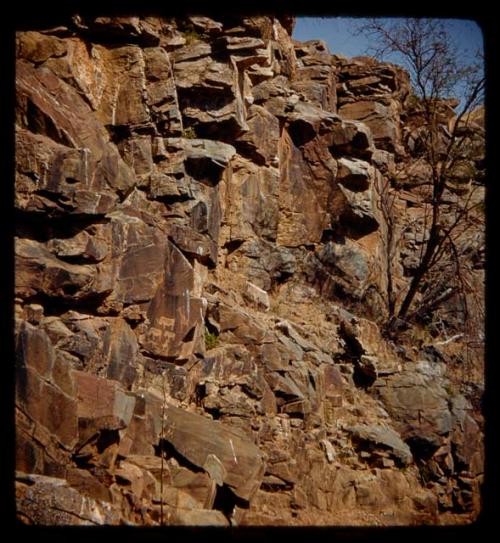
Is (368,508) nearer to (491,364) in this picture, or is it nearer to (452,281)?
(491,364)

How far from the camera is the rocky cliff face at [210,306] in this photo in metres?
5.81

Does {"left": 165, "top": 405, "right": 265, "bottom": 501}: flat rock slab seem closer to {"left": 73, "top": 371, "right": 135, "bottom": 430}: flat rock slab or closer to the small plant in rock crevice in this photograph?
{"left": 73, "top": 371, "right": 135, "bottom": 430}: flat rock slab

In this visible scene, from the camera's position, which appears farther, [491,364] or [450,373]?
[450,373]

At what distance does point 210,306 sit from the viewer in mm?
9602

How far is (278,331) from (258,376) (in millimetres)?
1562

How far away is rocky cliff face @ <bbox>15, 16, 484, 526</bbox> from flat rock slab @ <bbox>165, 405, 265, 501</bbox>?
3cm

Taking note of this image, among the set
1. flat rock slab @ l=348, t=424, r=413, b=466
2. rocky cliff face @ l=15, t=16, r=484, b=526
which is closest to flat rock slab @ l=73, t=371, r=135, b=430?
rocky cliff face @ l=15, t=16, r=484, b=526

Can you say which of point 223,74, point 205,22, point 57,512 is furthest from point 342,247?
point 57,512

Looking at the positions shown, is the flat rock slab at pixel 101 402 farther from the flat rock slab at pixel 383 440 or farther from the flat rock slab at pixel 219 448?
the flat rock slab at pixel 383 440

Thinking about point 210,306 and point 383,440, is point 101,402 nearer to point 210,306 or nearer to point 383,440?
point 210,306

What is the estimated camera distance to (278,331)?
10.4 m

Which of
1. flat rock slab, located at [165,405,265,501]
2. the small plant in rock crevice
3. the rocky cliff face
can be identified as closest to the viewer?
the rocky cliff face

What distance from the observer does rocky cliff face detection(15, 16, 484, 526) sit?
229 inches

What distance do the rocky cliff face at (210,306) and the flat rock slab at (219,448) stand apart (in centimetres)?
3
